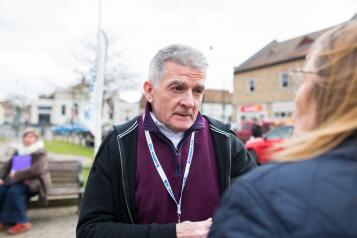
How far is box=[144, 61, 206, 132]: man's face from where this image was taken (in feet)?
6.62

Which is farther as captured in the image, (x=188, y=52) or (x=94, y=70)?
(x=94, y=70)

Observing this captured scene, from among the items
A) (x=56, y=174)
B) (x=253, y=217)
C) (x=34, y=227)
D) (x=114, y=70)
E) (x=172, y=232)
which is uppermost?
(x=114, y=70)

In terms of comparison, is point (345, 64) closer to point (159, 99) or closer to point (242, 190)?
point (242, 190)

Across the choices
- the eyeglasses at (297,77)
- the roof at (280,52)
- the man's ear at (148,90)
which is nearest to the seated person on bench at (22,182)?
the man's ear at (148,90)

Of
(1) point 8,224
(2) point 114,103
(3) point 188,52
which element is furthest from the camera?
(2) point 114,103

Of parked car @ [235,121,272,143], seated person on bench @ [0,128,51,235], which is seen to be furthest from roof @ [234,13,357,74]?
seated person on bench @ [0,128,51,235]

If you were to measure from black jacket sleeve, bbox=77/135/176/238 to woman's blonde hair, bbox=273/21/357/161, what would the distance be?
92 centimetres

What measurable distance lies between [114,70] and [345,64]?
33.1 meters

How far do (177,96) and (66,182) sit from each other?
17.8ft

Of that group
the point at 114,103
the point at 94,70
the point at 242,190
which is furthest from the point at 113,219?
the point at 114,103

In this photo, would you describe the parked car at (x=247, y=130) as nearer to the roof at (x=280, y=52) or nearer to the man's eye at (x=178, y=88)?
the roof at (x=280, y=52)

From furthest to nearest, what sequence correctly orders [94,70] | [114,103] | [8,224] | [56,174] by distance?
[114,103] < [94,70] < [56,174] < [8,224]

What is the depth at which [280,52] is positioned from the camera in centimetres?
3591

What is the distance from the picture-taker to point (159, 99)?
2.07 m
